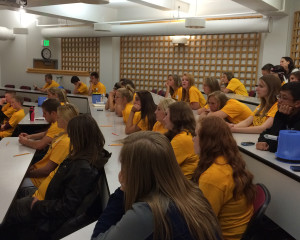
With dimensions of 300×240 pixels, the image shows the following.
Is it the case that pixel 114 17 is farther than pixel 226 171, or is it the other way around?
pixel 114 17

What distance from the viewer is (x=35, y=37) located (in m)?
11.0

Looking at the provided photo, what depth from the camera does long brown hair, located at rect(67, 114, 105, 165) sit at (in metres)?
2.25

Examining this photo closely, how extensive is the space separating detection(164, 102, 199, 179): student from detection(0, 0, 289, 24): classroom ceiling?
13.0ft

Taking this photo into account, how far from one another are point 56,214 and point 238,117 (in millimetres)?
2187

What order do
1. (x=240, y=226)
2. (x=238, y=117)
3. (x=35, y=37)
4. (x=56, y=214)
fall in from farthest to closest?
1. (x=35, y=37)
2. (x=238, y=117)
3. (x=56, y=214)
4. (x=240, y=226)

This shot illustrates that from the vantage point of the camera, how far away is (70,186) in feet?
7.14

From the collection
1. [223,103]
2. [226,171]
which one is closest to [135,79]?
[223,103]

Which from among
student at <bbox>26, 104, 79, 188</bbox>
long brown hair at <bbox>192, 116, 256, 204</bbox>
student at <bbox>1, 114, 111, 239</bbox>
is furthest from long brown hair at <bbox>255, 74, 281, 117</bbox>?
student at <bbox>26, 104, 79, 188</bbox>

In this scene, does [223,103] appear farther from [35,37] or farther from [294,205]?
[35,37]

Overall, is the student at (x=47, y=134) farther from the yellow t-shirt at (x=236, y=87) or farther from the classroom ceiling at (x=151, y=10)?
the yellow t-shirt at (x=236, y=87)

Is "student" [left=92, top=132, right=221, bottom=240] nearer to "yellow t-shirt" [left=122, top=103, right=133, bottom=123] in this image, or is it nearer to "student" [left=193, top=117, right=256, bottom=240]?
"student" [left=193, top=117, right=256, bottom=240]

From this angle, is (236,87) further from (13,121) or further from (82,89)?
(13,121)

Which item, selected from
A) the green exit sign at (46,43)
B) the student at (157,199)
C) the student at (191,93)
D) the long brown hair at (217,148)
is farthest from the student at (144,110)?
the green exit sign at (46,43)

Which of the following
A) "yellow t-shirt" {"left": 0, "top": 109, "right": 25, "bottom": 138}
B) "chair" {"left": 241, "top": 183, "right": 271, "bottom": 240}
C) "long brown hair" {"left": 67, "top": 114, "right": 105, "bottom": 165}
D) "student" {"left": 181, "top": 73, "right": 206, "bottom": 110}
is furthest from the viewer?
"student" {"left": 181, "top": 73, "right": 206, "bottom": 110}
